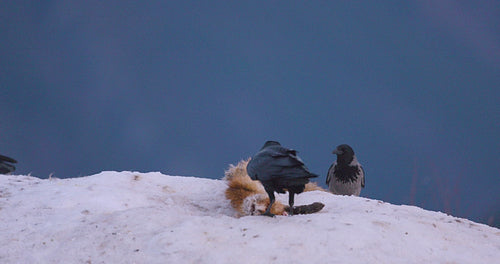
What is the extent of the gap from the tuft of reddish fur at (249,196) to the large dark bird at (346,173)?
0.47 m

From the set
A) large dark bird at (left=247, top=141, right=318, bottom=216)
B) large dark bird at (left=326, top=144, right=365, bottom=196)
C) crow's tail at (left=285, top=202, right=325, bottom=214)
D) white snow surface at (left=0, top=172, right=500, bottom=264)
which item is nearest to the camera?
white snow surface at (left=0, top=172, right=500, bottom=264)

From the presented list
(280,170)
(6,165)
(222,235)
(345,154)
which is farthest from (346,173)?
(6,165)

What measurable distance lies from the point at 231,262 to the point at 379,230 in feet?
4.86

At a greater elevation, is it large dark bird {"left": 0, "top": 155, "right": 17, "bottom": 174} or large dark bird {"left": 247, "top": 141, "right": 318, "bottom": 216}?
large dark bird {"left": 247, "top": 141, "right": 318, "bottom": 216}

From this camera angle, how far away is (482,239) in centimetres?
402

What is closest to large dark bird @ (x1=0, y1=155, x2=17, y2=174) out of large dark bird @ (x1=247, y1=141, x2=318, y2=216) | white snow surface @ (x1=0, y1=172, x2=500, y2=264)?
white snow surface @ (x1=0, y1=172, x2=500, y2=264)

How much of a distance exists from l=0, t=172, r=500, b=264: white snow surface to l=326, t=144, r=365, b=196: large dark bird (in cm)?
248

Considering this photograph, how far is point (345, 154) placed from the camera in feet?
26.6

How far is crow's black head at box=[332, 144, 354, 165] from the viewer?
8102 millimetres

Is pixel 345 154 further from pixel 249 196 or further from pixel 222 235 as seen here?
pixel 222 235

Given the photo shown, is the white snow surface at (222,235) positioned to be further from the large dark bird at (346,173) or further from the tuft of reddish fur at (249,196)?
the large dark bird at (346,173)

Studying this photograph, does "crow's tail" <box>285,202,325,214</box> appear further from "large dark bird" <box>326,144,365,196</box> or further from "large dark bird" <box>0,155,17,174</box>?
"large dark bird" <box>0,155,17,174</box>

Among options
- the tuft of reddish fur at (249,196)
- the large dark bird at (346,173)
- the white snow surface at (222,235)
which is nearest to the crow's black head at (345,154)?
the large dark bird at (346,173)

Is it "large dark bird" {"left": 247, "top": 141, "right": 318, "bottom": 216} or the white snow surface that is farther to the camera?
"large dark bird" {"left": 247, "top": 141, "right": 318, "bottom": 216}
